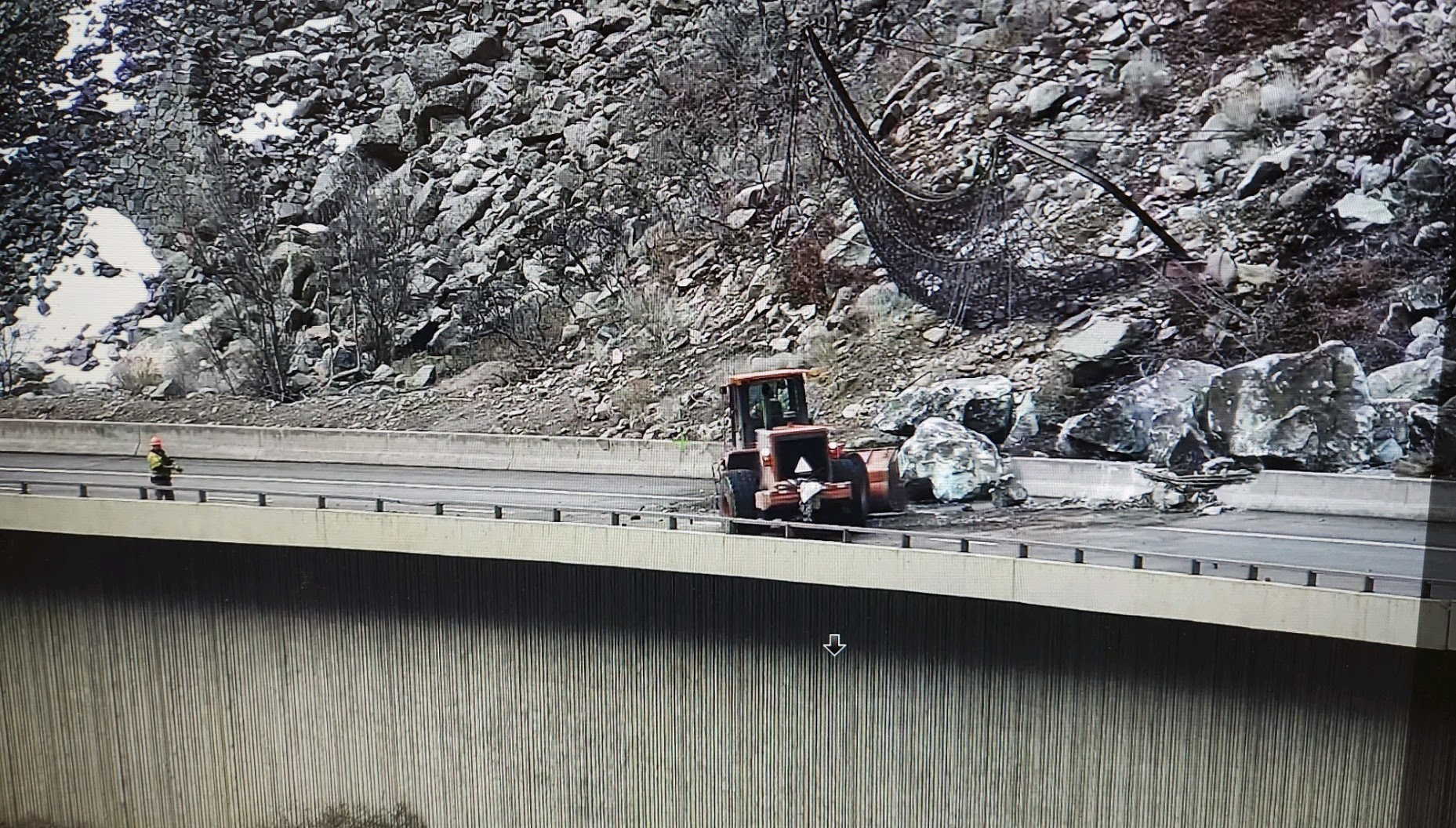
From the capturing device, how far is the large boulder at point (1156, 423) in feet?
11.9

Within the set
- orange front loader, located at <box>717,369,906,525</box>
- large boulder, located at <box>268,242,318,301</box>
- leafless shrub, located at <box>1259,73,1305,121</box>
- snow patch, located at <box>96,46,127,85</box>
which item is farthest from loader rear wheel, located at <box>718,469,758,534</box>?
snow patch, located at <box>96,46,127,85</box>

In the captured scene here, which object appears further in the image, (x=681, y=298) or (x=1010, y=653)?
(x=681, y=298)

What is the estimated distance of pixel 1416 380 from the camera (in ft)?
11.2

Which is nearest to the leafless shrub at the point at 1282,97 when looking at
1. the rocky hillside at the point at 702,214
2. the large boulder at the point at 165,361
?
the rocky hillside at the point at 702,214

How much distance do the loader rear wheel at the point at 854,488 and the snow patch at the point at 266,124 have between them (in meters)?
3.44

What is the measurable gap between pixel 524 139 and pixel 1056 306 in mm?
2769

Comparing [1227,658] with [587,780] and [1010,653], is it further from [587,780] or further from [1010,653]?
[587,780]

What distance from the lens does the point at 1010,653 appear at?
3.86 metres

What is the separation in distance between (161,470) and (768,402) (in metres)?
3.26

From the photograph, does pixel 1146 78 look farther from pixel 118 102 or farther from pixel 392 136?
pixel 118 102

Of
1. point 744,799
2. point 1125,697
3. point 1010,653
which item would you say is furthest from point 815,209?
point 744,799

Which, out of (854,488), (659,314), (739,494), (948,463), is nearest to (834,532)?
(854,488)

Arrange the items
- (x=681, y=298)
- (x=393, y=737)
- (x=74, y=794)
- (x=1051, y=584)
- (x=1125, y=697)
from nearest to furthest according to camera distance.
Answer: (x=1051, y=584), (x=1125, y=697), (x=681, y=298), (x=393, y=737), (x=74, y=794)

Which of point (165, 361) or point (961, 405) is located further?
point (165, 361)
